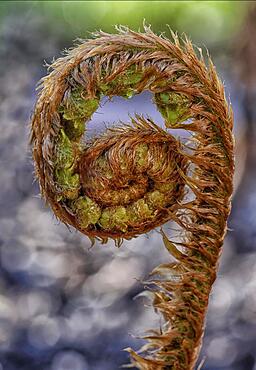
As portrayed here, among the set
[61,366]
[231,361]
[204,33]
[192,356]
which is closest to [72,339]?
[61,366]

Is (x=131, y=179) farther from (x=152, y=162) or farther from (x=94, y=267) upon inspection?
(x=94, y=267)

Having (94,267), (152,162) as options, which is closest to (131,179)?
(152,162)

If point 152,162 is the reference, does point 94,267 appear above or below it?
above

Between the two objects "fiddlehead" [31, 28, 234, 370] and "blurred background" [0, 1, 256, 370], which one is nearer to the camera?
"fiddlehead" [31, 28, 234, 370]

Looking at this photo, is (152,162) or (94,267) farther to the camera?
(94,267)

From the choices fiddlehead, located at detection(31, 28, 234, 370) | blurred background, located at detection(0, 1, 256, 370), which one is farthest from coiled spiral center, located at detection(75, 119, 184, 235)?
blurred background, located at detection(0, 1, 256, 370)

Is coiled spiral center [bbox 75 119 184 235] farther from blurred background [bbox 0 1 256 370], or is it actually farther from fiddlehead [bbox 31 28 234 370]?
blurred background [bbox 0 1 256 370]
